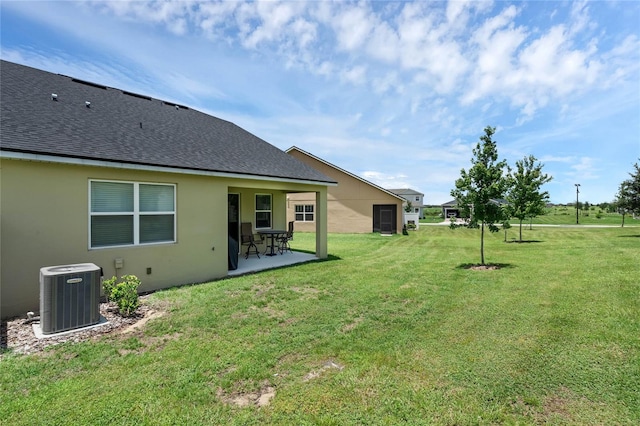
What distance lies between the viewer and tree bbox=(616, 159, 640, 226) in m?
20.9

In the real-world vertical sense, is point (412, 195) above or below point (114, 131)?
above

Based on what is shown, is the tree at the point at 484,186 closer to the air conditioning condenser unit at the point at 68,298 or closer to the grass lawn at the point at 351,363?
the grass lawn at the point at 351,363

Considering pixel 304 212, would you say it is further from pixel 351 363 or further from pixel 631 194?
pixel 631 194

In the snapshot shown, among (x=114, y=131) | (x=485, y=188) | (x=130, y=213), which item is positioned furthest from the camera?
(x=485, y=188)

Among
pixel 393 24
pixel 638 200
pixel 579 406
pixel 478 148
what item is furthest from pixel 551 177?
pixel 579 406

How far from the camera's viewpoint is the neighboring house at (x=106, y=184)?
17.6 feet

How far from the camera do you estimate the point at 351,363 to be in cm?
367

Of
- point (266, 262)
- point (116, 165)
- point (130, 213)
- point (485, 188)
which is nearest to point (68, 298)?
point (130, 213)

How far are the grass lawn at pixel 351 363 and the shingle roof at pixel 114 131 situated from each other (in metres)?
3.45

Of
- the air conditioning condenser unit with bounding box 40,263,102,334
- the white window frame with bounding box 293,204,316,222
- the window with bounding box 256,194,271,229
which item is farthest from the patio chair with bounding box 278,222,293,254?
the white window frame with bounding box 293,204,316,222

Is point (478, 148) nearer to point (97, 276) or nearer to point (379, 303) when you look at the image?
point (379, 303)

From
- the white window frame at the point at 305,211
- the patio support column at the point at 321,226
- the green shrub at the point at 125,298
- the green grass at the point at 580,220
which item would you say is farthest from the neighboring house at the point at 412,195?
the green shrub at the point at 125,298

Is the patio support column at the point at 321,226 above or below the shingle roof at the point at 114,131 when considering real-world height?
below

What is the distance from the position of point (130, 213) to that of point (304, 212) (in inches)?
712
